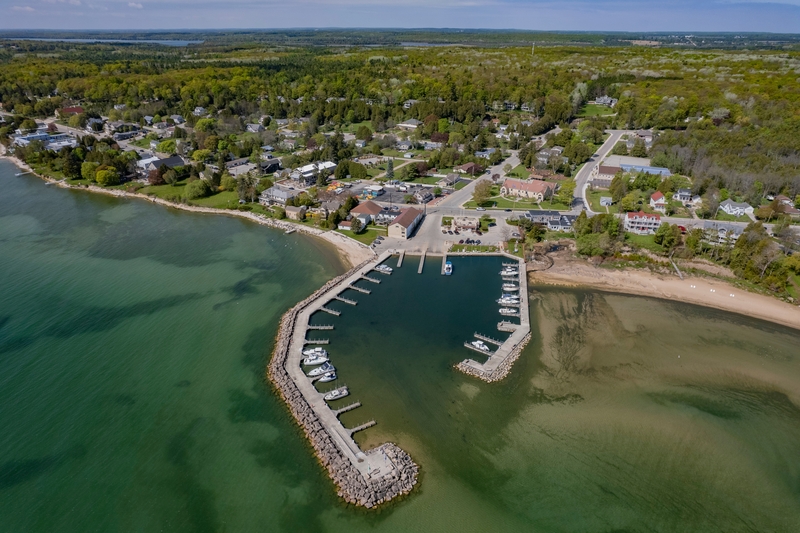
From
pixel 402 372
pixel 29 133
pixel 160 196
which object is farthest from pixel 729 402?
pixel 29 133

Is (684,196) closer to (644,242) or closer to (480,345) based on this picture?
(644,242)

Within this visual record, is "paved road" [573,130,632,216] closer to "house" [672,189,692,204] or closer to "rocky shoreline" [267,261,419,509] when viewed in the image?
"house" [672,189,692,204]

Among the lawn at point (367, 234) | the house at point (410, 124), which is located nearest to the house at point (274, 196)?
the lawn at point (367, 234)

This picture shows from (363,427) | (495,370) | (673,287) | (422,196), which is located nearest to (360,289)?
(495,370)

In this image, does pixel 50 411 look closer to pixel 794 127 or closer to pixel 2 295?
pixel 2 295

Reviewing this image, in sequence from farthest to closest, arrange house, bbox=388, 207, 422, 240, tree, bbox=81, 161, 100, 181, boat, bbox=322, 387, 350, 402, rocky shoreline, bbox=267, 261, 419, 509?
1. tree, bbox=81, 161, 100, 181
2. house, bbox=388, 207, 422, 240
3. boat, bbox=322, 387, 350, 402
4. rocky shoreline, bbox=267, 261, 419, 509

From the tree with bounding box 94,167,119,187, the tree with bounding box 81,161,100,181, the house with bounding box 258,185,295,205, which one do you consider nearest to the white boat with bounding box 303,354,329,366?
the house with bounding box 258,185,295,205
